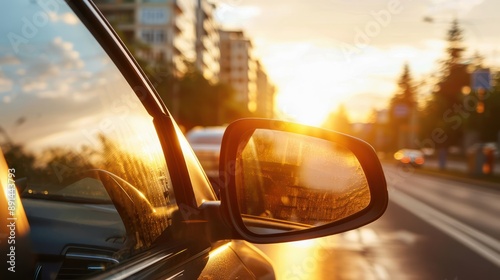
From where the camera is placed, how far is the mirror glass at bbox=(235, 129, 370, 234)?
2.00 meters

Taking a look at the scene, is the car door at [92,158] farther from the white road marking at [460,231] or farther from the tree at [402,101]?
the tree at [402,101]

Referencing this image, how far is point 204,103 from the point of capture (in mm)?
101000

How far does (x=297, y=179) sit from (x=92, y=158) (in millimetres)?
511

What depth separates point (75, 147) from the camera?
1.96 meters

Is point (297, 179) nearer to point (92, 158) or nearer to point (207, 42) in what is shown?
point (92, 158)

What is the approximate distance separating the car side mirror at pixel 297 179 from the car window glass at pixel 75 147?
0.20 metres

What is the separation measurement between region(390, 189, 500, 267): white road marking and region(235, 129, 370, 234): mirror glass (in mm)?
7154

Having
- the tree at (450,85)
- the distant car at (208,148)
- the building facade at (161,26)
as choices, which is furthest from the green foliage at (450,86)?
the distant car at (208,148)

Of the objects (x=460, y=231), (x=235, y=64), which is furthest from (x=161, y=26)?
(x=460, y=231)

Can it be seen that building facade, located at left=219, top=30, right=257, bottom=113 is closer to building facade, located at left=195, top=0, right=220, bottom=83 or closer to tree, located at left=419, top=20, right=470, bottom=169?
building facade, located at left=195, top=0, right=220, bottom=83

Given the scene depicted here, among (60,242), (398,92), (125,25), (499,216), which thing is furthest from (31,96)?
(398,92)

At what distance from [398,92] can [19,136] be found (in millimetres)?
148965

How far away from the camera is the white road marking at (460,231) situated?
9930 mm

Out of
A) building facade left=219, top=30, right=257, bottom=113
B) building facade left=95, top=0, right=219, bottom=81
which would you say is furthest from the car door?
building facade left=219, top=30, right=257, bottom=113
